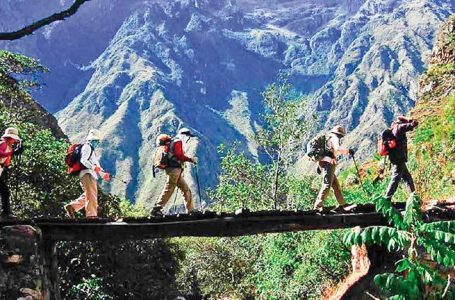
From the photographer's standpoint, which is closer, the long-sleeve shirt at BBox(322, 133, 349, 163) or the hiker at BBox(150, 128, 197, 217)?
the hiker at BBox(150, 128, 197, 217)

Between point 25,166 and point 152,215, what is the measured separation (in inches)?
317

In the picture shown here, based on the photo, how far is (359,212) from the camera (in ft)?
46.3

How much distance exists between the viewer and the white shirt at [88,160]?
12.5 meters

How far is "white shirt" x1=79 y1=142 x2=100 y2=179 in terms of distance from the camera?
1248cm

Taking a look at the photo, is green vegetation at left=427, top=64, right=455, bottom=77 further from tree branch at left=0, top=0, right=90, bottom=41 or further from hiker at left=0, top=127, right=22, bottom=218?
tree branch at left=0, top=0, right=90, bottom=41

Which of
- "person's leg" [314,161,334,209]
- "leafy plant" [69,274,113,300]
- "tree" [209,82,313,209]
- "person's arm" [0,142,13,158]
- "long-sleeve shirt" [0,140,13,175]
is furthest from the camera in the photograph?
"tree" [209,82,313,209]

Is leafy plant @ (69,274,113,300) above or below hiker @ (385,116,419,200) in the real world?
below

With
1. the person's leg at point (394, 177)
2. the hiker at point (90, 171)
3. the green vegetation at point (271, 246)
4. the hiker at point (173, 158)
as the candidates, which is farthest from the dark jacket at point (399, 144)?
the green vegetation at point (271, 246)

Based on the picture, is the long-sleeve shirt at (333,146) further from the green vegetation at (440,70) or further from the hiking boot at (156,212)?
the green vegetation at (440,70)

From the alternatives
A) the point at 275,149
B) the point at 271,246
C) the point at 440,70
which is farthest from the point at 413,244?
the point at 440,70

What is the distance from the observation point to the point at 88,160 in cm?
1254

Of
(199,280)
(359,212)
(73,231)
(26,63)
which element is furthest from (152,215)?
(199,280)

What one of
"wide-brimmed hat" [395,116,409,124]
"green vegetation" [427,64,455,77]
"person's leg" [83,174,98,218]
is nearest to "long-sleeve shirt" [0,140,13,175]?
"person's leg" [83,174,98,218]

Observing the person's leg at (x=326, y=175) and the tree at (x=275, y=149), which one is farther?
the tree at (x=275, y=149)
